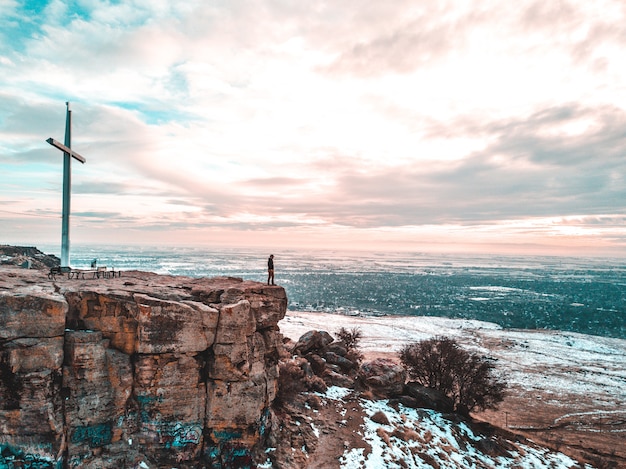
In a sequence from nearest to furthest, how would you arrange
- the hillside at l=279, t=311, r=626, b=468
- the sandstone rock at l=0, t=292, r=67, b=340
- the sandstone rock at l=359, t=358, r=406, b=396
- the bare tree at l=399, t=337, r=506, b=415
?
the sandstone rock at l=0, t=292, r=67, b=340
the sandstone rock at l=359, t=358, r=406, b=396
the bare tree at l=399, t=337, r=506, b=415
the hillside at l=279, t=311, r=626, b=468

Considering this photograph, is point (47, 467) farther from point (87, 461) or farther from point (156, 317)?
point (156, 317)

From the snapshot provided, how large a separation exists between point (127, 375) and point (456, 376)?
22989 millimetres

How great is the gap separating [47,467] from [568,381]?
158ft

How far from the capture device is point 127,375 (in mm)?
12703

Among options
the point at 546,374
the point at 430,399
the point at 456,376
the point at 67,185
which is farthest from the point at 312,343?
the point at 546,374

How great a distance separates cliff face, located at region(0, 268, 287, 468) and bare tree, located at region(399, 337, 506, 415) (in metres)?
16.1

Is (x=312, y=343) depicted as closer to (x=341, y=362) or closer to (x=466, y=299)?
(x=341, y=362)

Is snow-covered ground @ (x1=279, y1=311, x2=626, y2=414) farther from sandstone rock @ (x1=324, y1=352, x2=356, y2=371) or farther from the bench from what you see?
the bench

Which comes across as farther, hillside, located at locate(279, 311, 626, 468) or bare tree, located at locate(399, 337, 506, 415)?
hillside, located at locate(279, 311, 626, 468)

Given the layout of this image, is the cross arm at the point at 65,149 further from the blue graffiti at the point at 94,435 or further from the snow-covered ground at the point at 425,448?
the snow-covered ground at the point at 425,448

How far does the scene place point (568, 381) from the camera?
3994cm

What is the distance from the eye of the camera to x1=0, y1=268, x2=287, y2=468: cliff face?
11.1m

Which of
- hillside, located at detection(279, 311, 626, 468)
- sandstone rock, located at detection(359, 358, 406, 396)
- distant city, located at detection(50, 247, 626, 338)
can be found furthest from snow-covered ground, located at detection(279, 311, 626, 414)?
sandstone rock, located at detection(359, 358, 406, 396)

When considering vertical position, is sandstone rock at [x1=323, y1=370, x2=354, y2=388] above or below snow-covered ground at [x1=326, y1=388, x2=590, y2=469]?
above
